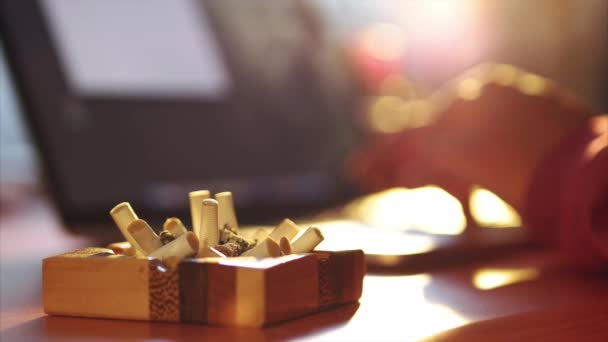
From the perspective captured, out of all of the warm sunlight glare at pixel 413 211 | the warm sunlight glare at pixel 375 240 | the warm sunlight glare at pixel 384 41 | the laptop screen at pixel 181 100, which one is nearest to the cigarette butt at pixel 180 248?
the warm sunlight glare at pixel 375 240

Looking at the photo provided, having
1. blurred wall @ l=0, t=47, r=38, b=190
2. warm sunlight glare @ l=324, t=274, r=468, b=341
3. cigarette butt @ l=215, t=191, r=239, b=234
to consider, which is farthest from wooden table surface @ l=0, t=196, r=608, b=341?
blurred wall @ l=0, t=47, r=38, b=190

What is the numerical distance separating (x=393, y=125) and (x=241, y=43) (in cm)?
36

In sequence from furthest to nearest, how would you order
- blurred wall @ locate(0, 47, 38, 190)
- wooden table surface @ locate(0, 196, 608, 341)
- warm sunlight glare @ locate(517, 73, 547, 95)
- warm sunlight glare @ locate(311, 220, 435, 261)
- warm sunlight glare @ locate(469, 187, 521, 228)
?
blurred wall @ locate(0, 47, 38, 190)
warm sunlight glare @ locate(469, 187, 521, 228)
warm sunlight glare @ locate(517, 73, 547, 95)
warm sunlight glare @ locate(311, 220, 435, 261)
wooden table surface @ locate(0, 196, 608, 341)

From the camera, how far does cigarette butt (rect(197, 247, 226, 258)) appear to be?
43cm

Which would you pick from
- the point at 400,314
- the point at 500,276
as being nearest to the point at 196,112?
the point at 500,276

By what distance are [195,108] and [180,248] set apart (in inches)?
30.0

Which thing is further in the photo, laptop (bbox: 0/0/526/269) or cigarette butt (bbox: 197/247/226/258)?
laptop (bbox: 0/0/526/269)

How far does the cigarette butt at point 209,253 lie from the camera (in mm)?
435

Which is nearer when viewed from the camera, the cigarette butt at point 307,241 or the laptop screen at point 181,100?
the cigarette butt at point 307,241

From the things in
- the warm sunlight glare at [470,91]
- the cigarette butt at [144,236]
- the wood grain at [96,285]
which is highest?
the warm sunlight glare at [470,91]

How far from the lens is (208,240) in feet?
1.52

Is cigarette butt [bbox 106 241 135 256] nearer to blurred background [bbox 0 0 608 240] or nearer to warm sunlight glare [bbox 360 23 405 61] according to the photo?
blurred background [bbox 0 0 608 240]

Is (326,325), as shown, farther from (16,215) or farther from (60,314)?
(16,215)

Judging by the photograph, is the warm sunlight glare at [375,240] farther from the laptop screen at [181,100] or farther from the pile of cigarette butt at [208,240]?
the laptop screen at [181,100]
